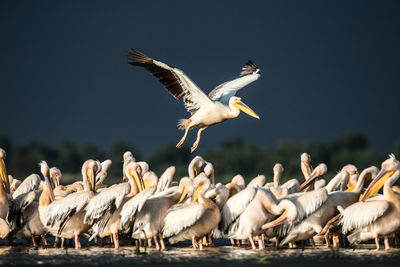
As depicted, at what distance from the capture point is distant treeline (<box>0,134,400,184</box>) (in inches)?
925

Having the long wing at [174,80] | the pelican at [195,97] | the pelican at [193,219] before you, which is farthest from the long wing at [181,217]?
the pelican at [195,97]

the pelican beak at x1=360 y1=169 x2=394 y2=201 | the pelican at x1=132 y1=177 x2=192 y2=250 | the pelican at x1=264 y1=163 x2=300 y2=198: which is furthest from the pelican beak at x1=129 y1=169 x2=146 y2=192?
the pelican beak at x1=360 y1=169 x2=394 y2=201

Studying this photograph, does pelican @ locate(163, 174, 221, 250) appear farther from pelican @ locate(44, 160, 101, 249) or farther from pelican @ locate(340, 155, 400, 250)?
pelican @ locate(340, 155, 400, 250)

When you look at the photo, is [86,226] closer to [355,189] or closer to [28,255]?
[28,255]

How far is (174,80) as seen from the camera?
1070 cm

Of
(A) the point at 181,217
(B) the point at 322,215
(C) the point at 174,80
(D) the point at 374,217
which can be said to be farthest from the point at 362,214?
(C) the point at 174,80

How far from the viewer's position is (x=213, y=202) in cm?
826

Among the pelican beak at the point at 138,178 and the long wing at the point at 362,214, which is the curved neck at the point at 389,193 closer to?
the long wing at the point at 362,214

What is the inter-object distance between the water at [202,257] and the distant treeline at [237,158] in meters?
12.4

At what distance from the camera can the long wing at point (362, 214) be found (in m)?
7.76

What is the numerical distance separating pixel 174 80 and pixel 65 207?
303 centimetres

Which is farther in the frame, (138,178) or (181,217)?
(138,178)

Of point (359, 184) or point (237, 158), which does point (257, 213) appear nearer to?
point (359, 184)

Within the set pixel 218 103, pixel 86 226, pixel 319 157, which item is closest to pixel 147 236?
pixel 86 226
